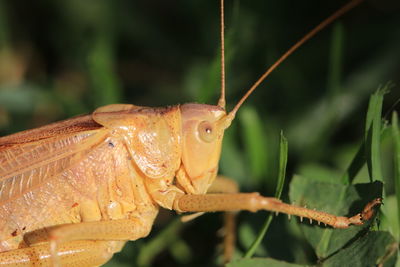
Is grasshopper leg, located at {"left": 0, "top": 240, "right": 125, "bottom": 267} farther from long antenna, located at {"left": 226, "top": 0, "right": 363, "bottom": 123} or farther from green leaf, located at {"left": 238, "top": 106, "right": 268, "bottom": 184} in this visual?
green leaf, located at {"left": 238, "top": 106, "right": 268, "bottom": 184}

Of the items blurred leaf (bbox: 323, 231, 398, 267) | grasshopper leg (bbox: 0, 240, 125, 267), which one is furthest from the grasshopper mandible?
blurred leaf (bbox: 323, 231, 398, 267)

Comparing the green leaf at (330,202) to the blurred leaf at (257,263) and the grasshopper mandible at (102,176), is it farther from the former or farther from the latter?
the grasshopper mandible at (102,176)

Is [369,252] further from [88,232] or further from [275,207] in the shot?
[88,232]

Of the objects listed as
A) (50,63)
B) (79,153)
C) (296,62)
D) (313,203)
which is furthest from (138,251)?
(50,63)

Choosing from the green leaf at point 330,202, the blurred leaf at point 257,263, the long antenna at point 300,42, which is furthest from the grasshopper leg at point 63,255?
the green leaf at point 330,202

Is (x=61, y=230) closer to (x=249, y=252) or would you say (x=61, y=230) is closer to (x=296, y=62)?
(x=249, y=252)

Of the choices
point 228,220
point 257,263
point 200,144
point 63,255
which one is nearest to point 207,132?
point 200,144
